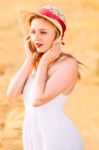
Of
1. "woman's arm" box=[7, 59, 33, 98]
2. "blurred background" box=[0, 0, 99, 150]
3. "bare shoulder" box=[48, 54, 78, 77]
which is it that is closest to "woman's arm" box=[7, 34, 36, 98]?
"woman's arm" box=[7, 59, 33, 98]

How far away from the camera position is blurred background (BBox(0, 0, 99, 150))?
458 cm

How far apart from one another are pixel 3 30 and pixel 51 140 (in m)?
3.93

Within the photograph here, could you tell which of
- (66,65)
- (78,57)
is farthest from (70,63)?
(78,57)

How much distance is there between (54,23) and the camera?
2219 millimetres

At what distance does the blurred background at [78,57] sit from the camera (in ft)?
15.0

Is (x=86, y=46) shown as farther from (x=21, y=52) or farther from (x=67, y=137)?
(x=67, y=137)

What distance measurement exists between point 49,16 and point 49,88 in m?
0.26

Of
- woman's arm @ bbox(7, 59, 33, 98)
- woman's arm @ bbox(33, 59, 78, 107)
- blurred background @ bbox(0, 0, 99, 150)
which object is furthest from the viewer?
blurred background @ bbox(0, 0, 99, 150)

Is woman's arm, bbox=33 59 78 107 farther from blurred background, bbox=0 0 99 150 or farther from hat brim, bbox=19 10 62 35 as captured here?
blurred background, bbox=0 0 99 150

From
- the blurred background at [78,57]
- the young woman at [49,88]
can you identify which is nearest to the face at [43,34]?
the young woman at [49,88]

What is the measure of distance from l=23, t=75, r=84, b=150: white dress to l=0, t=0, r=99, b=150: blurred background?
1.75 m

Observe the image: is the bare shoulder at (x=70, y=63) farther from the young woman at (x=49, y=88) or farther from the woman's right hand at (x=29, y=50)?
the woman's right hand at (x=29, y=50)

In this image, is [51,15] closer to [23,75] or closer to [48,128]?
[23,75]

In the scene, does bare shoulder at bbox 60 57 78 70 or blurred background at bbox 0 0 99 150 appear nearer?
bare shoulder at bbox 60 57 78 70
